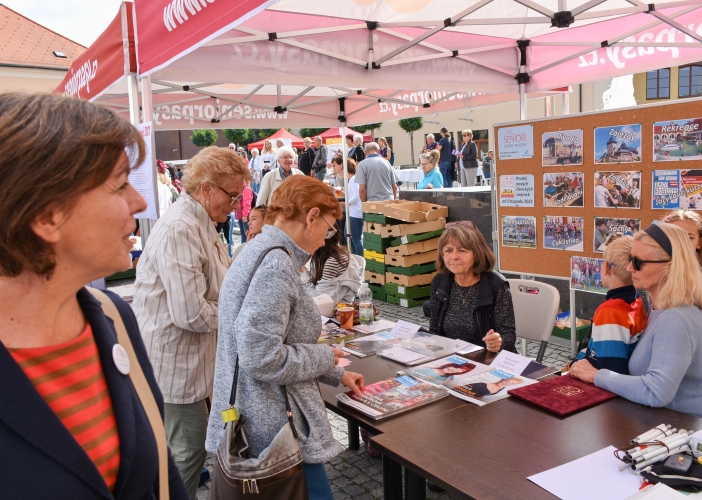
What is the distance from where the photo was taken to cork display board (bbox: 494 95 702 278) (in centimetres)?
395

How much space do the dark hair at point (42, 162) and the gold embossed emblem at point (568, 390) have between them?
6.35ft

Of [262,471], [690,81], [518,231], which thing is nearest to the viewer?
[262,471]

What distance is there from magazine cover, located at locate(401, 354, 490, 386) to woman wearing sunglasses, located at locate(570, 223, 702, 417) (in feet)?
1.41

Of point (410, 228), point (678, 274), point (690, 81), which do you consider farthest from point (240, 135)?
point (678, 274)

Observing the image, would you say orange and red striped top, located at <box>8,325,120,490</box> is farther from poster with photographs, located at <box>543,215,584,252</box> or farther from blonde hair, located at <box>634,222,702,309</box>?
poster with photographs, located at <box>543,215,584,252</box>

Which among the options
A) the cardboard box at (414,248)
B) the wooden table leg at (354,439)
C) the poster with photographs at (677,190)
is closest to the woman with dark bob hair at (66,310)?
the wooden table leg at (354,439)

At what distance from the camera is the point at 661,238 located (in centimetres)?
241

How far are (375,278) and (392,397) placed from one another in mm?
5216

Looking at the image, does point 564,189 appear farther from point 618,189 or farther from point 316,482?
point 316,482

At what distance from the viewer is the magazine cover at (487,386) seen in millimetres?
2273

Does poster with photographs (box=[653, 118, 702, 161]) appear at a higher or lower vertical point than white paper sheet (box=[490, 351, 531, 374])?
higher

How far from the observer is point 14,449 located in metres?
0.84

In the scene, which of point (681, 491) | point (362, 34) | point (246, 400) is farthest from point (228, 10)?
point (362, 34)

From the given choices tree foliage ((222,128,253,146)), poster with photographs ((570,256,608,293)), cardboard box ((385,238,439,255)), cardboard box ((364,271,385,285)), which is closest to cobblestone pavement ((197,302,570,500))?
poster with photographs ((570,256,608,293))
